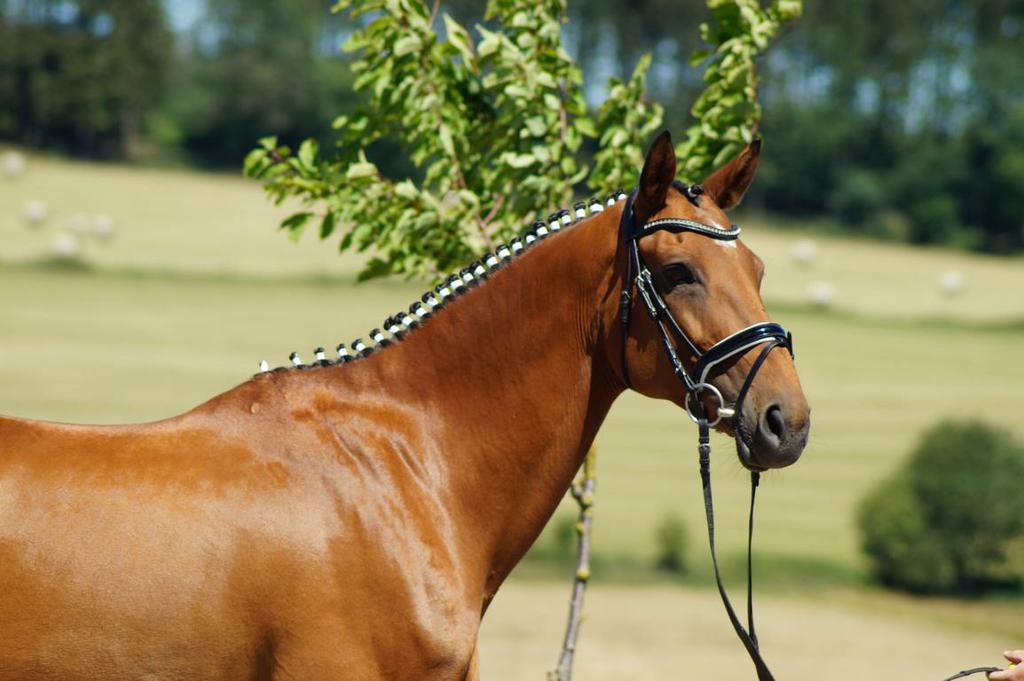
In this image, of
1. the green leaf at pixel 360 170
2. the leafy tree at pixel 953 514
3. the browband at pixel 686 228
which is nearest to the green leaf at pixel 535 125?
the green leaf at pixel 360 170

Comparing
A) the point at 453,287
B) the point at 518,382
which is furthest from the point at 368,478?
the point at 453,287

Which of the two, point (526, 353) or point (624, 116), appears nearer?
point (526, 353)

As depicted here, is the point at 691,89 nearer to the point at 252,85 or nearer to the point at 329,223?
the point at 252,85

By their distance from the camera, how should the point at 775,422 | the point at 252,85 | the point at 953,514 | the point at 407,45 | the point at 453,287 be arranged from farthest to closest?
1. the point at 252,85
2. the point at 953,514
3. the point at 407,45
4. the point at 453,287
5. the point at 775,422

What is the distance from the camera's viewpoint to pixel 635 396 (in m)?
31.5

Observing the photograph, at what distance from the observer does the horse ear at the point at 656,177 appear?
3.21m

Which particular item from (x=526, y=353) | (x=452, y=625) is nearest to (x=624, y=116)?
(x=526, y=353)

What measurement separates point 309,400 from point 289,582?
0.58 metres

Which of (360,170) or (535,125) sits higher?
(535,125)

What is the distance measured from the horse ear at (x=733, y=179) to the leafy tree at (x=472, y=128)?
1366 millimetres

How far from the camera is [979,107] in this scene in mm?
52531

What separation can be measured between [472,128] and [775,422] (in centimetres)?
254

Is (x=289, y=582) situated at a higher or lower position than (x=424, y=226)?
lower

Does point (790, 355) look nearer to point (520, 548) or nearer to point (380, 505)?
point (520, 548)
